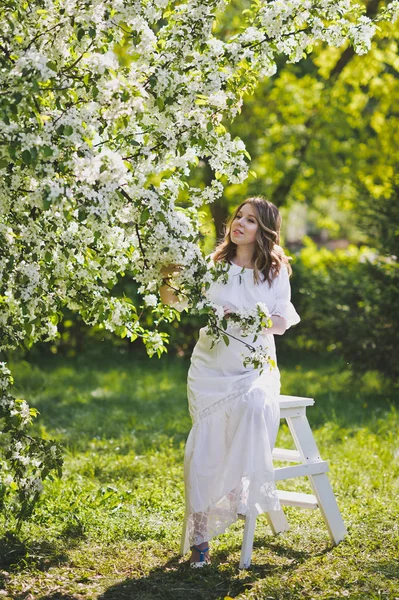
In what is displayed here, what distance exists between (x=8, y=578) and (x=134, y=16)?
104 inches

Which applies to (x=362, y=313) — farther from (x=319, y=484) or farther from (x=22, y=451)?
(x=22, y=451)

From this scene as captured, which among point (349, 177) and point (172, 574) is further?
point (349, 177)

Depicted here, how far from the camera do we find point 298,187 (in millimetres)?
13812

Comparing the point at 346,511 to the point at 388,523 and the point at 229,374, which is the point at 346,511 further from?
the point at 229,374

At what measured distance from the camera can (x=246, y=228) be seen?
4.35m

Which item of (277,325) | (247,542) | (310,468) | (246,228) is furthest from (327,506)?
(246,228)

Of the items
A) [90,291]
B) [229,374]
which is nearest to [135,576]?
[229,374]

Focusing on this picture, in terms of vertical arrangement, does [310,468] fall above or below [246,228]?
below

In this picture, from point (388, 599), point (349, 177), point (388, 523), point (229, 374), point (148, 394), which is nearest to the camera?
point (388, 599)

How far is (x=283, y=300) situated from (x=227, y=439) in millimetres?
820

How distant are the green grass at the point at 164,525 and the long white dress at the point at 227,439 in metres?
0.31

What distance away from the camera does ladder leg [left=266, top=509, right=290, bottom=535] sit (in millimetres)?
4539

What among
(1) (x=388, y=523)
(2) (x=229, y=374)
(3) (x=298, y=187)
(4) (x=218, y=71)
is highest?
(3) (x=298, y=187)

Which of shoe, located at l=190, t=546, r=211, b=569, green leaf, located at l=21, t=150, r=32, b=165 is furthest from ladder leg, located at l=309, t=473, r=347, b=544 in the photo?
green leaf, located at l=21, t=150, r=32, b=165
